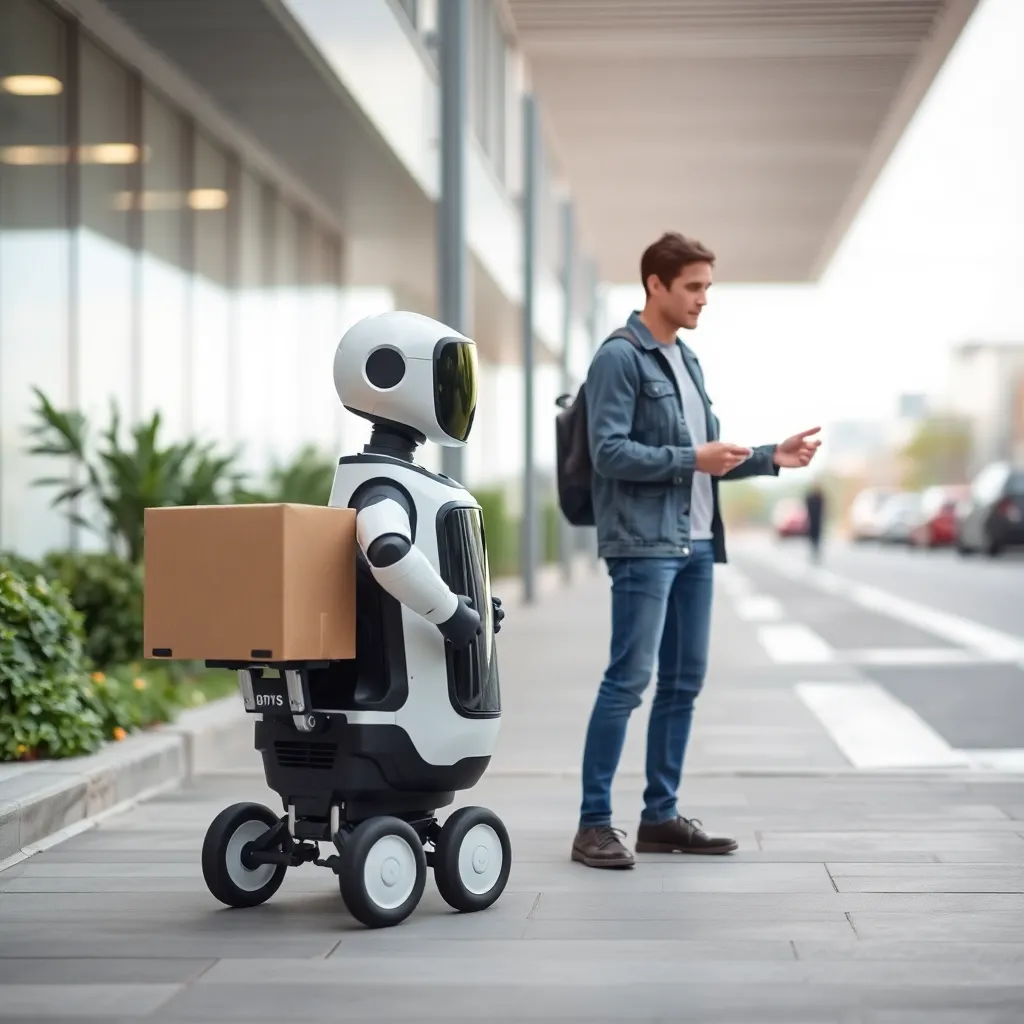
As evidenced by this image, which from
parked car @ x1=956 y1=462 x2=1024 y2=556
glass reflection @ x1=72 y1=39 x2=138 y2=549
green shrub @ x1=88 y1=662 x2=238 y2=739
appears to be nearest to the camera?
green shrub @ x1=88 y1=662 x2=238 y2=739

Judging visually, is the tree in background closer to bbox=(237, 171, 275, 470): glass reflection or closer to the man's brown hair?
bbox=(237, 171, 275, 470): glass reflection

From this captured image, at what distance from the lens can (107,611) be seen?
985 cm

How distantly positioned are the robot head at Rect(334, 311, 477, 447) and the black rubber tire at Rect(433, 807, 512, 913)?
111 centimetres

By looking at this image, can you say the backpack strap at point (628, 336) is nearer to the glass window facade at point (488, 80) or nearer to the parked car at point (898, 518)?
the glass window facade at point (488, 80)

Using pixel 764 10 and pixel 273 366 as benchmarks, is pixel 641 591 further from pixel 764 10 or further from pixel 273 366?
pixel 764 10

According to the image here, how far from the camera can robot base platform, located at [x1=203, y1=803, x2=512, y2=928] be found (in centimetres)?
482

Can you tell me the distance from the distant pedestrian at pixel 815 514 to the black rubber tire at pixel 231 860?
33.4 meters

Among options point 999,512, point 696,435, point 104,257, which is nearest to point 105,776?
point 696,435

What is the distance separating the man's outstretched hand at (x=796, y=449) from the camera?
5742 millimetres

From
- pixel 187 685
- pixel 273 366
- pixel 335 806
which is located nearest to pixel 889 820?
pixel 335 806

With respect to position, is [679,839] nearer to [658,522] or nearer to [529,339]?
[658,522]

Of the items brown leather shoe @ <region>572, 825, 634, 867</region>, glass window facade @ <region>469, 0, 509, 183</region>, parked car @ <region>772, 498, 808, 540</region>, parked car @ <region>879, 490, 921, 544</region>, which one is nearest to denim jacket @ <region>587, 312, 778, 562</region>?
brown leather shoe @ <region>572, 825, 634, 867</region>

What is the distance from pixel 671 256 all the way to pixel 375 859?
2255 millimetres

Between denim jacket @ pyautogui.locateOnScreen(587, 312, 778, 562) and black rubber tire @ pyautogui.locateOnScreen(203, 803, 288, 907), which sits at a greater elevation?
denim jacket @ pyautogui.locateOnScreen(587, 312, 778, 562)
